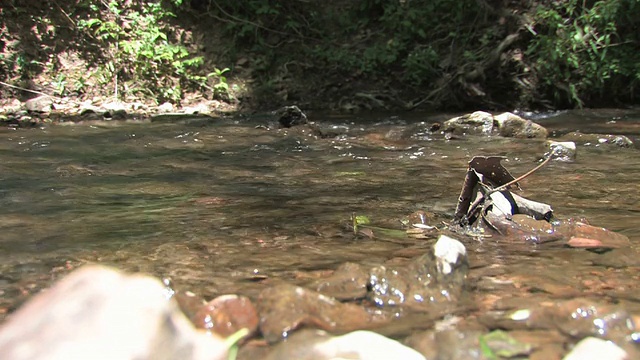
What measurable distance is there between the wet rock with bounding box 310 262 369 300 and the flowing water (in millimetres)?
132

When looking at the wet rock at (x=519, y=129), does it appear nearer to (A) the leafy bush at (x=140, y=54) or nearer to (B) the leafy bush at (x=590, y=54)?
(B) the leafy bush at (x=590, y=54)

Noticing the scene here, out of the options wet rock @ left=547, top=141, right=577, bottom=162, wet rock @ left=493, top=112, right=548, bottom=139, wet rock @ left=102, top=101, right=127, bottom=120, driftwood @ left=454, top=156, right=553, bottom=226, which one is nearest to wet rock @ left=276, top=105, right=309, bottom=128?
Answer: wet rock @ left=493, top=112, right=548, bottom=139

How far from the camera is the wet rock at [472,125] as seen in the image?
665 cm

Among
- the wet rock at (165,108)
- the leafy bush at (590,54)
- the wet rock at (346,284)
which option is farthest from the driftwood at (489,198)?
the wet rock at (165,108)

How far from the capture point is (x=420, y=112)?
30.7ft

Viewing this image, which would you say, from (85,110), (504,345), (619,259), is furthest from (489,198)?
(85,110)

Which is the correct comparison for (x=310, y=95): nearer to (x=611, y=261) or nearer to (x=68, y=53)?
(x=68, y=53)

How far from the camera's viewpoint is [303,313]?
1743 millimetres

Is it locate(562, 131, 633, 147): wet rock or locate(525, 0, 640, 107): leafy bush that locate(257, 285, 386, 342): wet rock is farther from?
locate(525, 0, 640, 107): leafy bush

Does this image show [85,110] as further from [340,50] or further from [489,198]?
[489,198]

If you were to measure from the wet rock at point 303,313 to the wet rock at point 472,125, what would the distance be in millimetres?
5157

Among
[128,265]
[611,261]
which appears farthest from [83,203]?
[611,261]

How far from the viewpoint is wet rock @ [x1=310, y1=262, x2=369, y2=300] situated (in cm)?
194

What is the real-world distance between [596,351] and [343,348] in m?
0.69
